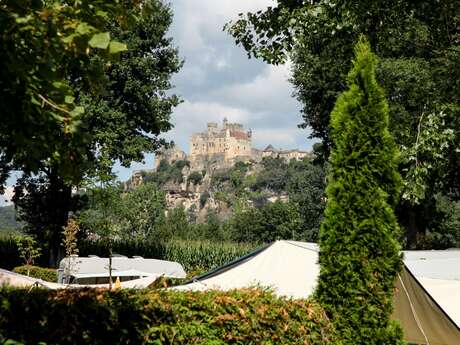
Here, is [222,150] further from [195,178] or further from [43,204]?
[43,204]

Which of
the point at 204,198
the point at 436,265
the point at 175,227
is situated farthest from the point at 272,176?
the point at 436,265

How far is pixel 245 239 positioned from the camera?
244 feet

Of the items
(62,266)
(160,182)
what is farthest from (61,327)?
(160,182)

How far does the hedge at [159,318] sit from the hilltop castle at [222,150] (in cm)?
17178

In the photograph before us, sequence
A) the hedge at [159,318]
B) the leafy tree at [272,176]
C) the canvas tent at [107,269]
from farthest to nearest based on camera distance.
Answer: the leafy tree at [272,176]
the canvas tent at [107,269]
the hedge at [159,318]

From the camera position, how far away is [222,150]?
18150 centimetres

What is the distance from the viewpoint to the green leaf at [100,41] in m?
2.72

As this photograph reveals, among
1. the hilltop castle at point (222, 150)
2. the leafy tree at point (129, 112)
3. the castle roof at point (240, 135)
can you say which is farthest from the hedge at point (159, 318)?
the castle roof at point (240, 135)

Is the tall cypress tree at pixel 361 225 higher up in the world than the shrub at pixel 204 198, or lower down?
lower down

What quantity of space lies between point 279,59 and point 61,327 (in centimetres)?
513

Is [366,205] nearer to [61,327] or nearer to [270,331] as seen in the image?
[270,331]

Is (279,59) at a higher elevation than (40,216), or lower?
higher

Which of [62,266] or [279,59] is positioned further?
[62,266]

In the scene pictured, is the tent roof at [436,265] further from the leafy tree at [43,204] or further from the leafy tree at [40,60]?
the leafy tree at [43,204]
